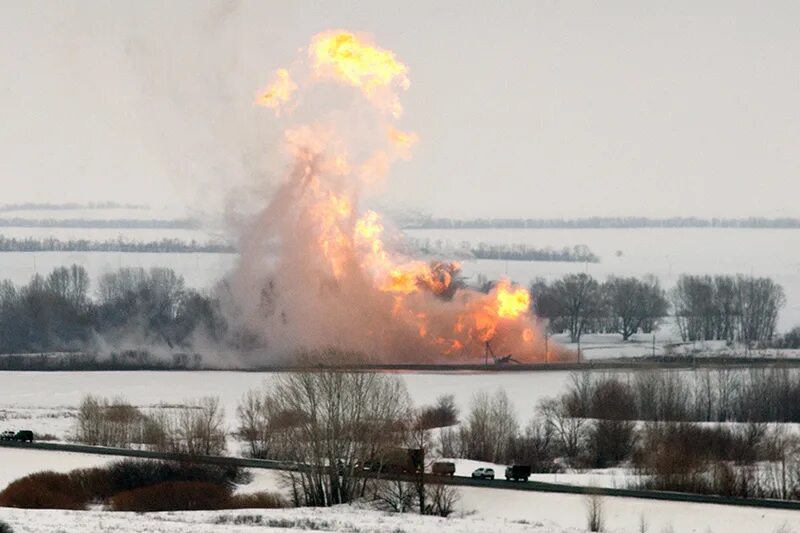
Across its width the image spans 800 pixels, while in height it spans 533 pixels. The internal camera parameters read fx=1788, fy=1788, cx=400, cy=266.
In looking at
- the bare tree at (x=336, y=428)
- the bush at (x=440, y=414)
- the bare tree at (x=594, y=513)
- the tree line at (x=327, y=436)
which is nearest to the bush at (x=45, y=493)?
the tree line at (x=327, y=436)

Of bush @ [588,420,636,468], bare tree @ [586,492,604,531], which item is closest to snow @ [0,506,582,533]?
bare tree @ [586,492,604,531]

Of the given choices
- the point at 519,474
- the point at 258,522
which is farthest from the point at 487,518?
the point at 258,522

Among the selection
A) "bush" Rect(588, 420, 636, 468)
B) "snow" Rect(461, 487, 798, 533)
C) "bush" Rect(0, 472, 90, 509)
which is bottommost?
"snow" Rect(461, 487, 798, 533)

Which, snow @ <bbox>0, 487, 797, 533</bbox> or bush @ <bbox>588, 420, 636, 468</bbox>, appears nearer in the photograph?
snow @ <bbox>0, 487, 797, 533</bbox>

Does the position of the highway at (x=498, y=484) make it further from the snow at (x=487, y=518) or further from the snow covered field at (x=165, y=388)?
the snow covered field at (x=165, y=388)

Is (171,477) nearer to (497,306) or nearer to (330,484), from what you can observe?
(330,484)

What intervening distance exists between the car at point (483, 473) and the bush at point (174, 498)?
696 centimetres

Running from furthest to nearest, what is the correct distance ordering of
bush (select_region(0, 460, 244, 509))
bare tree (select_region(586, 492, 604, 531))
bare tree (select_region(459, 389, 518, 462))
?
bare tree (select_region(459, 389, 518, 462)) → bush (select_region(0, 460, 244, 509)) → bare tree (select_region(586, 492, 604, 531))

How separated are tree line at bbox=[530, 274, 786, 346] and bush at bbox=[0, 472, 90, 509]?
2366 inches

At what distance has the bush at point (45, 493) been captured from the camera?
156ft

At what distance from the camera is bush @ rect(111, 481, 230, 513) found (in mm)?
47750

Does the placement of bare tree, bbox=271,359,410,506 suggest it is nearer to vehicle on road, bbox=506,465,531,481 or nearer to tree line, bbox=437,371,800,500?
vehicle on road, bbox=506,465,531,481

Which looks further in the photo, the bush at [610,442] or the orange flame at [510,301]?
the orange flame at [510,301]

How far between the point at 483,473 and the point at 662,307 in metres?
75.3
